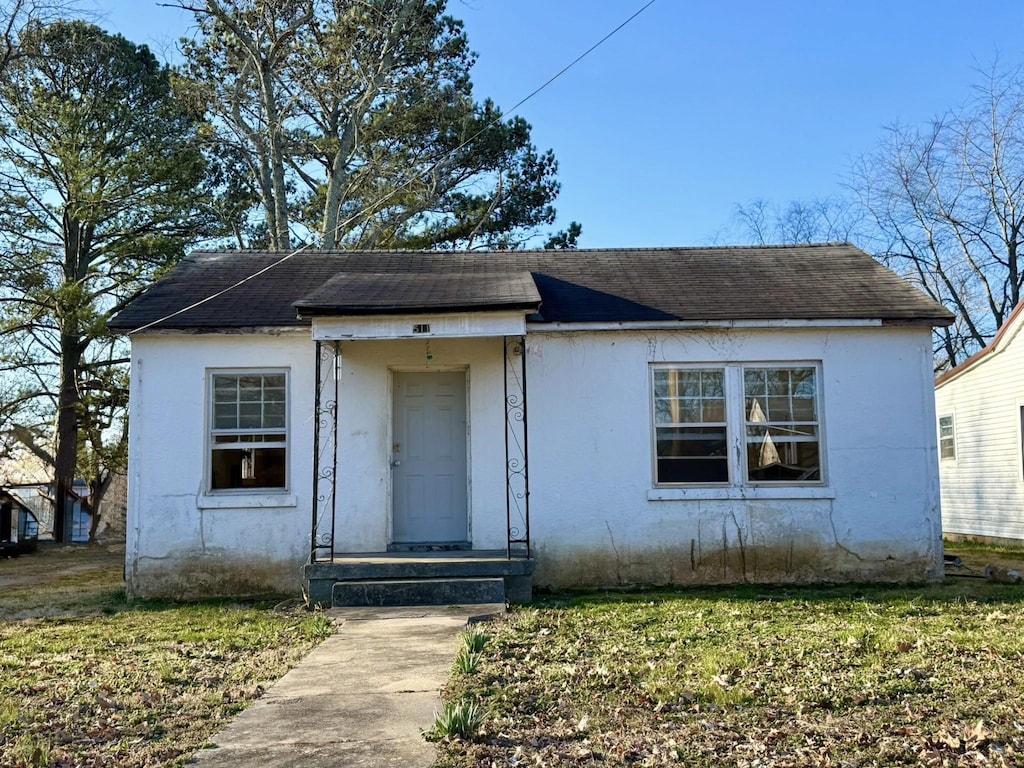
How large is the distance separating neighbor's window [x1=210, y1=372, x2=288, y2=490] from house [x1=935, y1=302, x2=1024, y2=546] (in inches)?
498

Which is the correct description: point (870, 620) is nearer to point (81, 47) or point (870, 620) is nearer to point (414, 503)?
point (414, 503)

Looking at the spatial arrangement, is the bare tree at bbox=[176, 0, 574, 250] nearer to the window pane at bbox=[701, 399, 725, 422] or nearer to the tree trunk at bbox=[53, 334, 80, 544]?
the tree trunk at bbox=[53, 334, 80, 544]

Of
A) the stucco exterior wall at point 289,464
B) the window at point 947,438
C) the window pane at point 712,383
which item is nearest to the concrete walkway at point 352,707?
the stucco exterior wall at point 289,464

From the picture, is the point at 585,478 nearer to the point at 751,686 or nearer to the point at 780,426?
the point at 780,426

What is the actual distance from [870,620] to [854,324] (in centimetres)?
383

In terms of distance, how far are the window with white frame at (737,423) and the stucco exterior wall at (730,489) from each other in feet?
0.50

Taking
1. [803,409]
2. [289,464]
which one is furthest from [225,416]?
[803,409]

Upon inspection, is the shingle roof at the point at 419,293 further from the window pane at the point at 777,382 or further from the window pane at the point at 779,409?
the window pane at the point at 779,409

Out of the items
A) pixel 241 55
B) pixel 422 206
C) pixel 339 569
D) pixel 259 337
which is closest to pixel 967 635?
pixel 339 569

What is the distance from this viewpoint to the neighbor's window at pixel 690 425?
34.9 ft

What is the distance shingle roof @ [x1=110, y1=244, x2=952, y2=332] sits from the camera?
1045cm

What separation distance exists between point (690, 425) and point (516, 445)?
6.82 feet

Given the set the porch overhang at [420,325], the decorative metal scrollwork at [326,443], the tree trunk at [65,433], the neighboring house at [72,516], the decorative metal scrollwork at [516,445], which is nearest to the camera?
the porch overhang at [420,325]

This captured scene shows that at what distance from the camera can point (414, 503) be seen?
10.9 m
